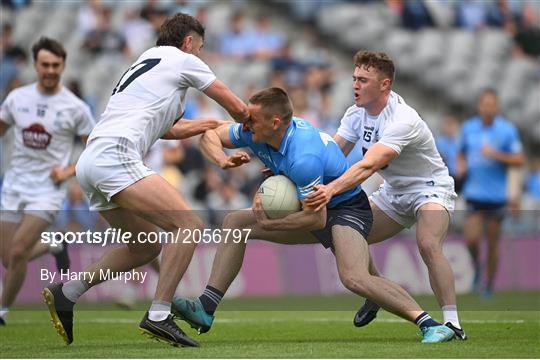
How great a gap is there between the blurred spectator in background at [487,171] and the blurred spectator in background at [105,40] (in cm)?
684

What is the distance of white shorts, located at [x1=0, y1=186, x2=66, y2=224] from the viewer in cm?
1180

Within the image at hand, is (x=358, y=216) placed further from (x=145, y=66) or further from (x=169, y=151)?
(x=169, y=151)

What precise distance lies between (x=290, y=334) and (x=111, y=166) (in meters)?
2.43

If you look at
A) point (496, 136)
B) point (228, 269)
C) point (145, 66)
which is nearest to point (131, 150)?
point (145, 66)

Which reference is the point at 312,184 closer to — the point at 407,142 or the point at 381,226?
the point at 407,142

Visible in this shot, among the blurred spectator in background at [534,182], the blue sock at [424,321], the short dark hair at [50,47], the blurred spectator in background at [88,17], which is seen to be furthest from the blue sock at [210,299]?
the blurred spectator in background at [88,17]

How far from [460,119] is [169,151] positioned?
22.4 ft

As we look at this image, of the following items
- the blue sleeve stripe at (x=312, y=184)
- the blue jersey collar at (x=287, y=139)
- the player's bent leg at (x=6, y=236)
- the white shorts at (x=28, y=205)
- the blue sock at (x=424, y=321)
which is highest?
the blue jersey collar at (x=287, y=139)

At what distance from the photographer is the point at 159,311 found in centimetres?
855

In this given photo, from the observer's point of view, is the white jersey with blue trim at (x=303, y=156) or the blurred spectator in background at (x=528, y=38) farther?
the blurred spectator in background at (x=528, y=38)

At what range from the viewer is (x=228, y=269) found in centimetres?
934

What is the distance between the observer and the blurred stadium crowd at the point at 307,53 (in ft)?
61.6

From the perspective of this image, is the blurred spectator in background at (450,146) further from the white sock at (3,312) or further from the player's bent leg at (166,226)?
the player's bent leg at (166,226)

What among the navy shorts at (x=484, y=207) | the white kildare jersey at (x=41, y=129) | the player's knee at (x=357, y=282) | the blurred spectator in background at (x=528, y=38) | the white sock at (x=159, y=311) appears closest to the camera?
the white sock at (x=159, y=311)
